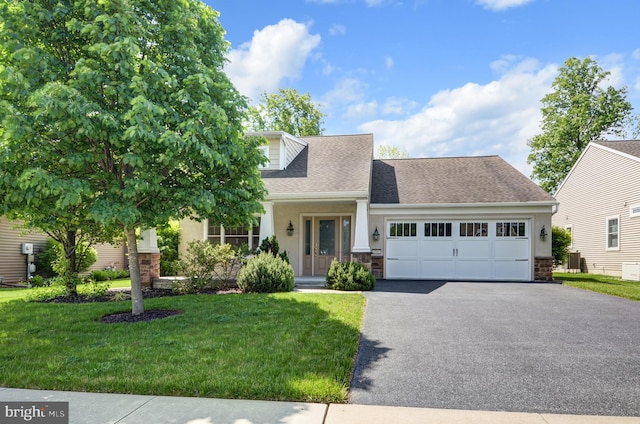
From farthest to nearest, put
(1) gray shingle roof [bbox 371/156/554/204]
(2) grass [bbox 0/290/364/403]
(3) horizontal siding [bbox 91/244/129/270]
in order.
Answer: (3) horizontal siding [bbox 91/244/129/270] < (1) gray shingle roof [bbox 371/156/554/204] < (2) grass [bbox 0/290/364/403]

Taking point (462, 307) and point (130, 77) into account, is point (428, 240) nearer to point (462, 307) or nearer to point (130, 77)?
point (462, 307)

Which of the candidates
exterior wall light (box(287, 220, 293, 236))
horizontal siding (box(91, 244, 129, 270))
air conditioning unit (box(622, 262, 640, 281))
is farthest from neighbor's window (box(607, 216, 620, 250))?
horizontal siding (box(91, 244, 129, 270))

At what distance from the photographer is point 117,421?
3016 millimetres

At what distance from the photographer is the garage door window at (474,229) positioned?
13.5 metres

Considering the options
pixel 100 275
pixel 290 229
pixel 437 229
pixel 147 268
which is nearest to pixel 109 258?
pixel 100 275

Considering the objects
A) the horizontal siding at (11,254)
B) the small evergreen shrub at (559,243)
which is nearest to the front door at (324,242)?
the small evergreen shrub at (559,243)

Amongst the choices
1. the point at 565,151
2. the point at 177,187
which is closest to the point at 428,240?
the point at 177,187

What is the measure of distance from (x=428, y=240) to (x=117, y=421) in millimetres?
11909

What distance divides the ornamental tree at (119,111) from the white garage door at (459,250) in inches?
304

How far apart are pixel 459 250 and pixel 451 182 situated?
2853mm

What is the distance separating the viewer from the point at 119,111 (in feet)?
20.4

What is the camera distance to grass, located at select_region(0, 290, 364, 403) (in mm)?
3684

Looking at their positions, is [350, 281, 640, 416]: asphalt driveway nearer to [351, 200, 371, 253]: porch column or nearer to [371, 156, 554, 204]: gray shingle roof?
[351, 200, 371, 253]: porch column

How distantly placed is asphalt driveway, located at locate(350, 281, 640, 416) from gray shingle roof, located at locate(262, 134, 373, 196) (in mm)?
5226
